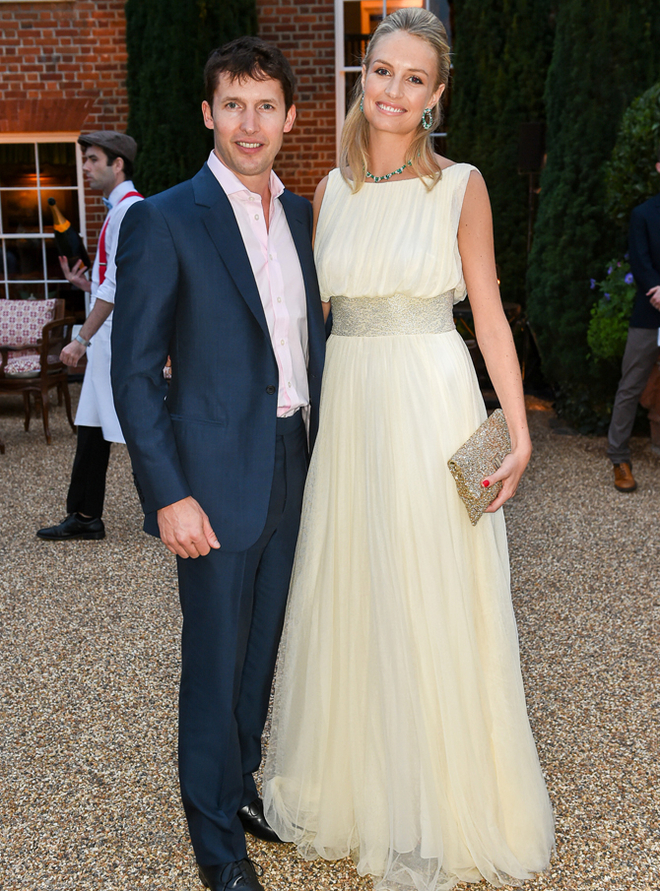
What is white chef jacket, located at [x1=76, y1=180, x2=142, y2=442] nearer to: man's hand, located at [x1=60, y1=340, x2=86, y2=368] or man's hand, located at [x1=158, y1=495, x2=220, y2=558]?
man's hand, located at [x1=60, y1=340, x2=86, y2=368]

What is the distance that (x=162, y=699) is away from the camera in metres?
2.89

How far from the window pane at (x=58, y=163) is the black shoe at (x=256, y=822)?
8.69 m

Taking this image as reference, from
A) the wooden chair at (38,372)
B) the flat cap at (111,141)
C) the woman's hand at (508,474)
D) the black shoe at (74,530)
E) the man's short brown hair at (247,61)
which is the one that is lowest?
the black shoe at (74,530)

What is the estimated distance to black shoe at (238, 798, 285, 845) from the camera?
7.06ft

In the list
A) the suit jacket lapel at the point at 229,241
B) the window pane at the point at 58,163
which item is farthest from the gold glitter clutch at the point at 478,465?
A: the window pane at the point at 58,163

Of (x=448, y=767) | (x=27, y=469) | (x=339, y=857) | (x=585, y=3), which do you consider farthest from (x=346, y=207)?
(x=585, y=3)

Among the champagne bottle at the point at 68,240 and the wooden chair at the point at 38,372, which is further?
the champagne bottle at the point at 68,240

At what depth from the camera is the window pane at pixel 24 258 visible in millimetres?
9672

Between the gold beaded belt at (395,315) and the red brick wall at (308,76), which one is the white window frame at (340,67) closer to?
the red brick wall at (308,76)

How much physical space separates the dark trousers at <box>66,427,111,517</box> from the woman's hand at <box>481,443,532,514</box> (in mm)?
2871

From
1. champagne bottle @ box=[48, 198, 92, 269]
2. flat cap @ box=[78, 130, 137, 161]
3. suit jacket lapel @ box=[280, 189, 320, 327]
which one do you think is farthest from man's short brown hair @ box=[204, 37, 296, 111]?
champagne bottle @ box=[48, 198, 92, 269]

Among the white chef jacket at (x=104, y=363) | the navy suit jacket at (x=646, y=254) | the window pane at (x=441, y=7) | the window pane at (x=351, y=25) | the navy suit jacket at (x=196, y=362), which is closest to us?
the navy suit jacket at (x=196, y=362)

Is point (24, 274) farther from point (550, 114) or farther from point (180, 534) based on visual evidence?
point (180, 534)

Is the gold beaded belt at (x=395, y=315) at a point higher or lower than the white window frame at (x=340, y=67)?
lower
